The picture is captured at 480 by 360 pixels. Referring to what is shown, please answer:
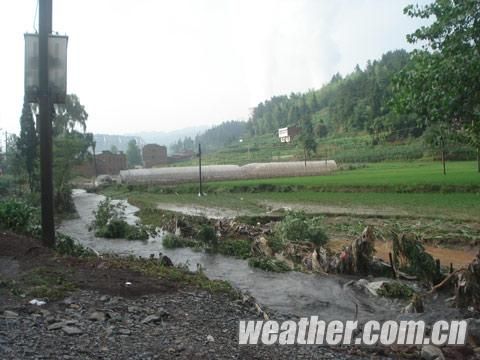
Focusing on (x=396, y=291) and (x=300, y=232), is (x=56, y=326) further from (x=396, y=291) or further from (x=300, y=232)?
(x=300, y=232)

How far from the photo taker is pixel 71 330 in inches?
215

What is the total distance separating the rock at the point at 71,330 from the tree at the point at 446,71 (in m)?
9.07

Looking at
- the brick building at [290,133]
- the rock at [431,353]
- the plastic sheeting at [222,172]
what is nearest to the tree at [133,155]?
the brick building at [290,133]

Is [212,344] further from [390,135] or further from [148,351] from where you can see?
[390,135]

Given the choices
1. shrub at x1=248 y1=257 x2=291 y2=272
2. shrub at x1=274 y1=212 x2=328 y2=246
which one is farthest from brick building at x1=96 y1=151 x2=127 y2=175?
shrub at x1=248 y1=257 x2=291 y2=272

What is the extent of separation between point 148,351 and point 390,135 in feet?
261

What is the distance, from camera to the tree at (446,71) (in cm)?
935

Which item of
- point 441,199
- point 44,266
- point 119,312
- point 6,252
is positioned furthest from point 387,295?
point 441,199

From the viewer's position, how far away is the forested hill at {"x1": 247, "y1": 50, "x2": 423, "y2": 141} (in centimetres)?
7806

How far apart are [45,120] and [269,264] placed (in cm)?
737

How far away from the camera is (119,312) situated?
640cm

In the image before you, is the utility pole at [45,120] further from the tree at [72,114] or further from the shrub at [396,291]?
the tree at [72,114]

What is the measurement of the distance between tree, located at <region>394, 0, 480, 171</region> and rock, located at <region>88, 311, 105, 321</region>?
8.69 meters

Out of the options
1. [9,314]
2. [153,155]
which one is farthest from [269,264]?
[153,155]
